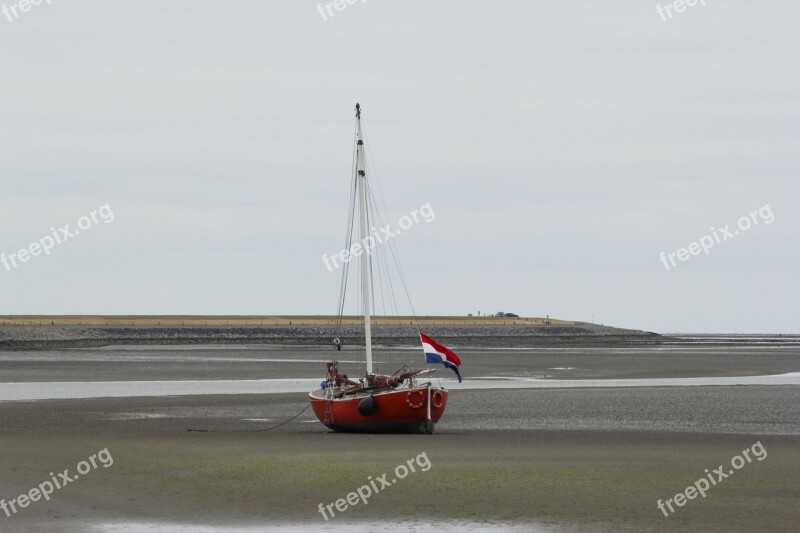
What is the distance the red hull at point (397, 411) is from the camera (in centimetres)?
3834

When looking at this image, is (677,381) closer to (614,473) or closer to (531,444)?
(531,444)

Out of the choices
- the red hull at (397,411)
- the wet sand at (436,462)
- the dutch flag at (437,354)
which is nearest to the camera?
the wet sand at (436,462)

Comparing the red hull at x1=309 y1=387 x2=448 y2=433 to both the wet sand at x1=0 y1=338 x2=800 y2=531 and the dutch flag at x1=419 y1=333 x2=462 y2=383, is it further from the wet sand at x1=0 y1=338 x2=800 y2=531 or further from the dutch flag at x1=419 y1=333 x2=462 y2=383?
the dutch flag at x1=419 y1=333 x2=462 y2=383

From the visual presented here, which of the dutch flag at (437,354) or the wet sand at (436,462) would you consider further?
the dutch flag at (437,354)

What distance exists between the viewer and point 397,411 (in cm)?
3847

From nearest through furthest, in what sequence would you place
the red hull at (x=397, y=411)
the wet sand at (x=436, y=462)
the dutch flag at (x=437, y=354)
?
1. the wet sand at (x=436, y=462)
2. the dutch flag at (x=437, y=354)
3. the red hull at (x=397, y=411)

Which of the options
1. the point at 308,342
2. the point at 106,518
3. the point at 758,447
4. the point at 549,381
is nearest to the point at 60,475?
the point at 106,518

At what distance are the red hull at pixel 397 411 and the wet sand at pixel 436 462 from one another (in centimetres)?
95

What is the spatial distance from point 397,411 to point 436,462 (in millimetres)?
8004

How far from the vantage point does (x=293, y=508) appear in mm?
24156

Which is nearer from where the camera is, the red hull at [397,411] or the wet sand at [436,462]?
the wet sand at [436,462]

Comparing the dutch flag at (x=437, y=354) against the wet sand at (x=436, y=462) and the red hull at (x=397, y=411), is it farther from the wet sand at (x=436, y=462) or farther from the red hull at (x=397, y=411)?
the wet sand at (x=436, y=462)

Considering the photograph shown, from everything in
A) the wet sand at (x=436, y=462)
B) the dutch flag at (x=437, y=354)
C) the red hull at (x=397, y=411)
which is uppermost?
the dutch flag at (x=437, y=354)

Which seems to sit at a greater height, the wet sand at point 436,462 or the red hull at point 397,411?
the red hull at point 397,411
